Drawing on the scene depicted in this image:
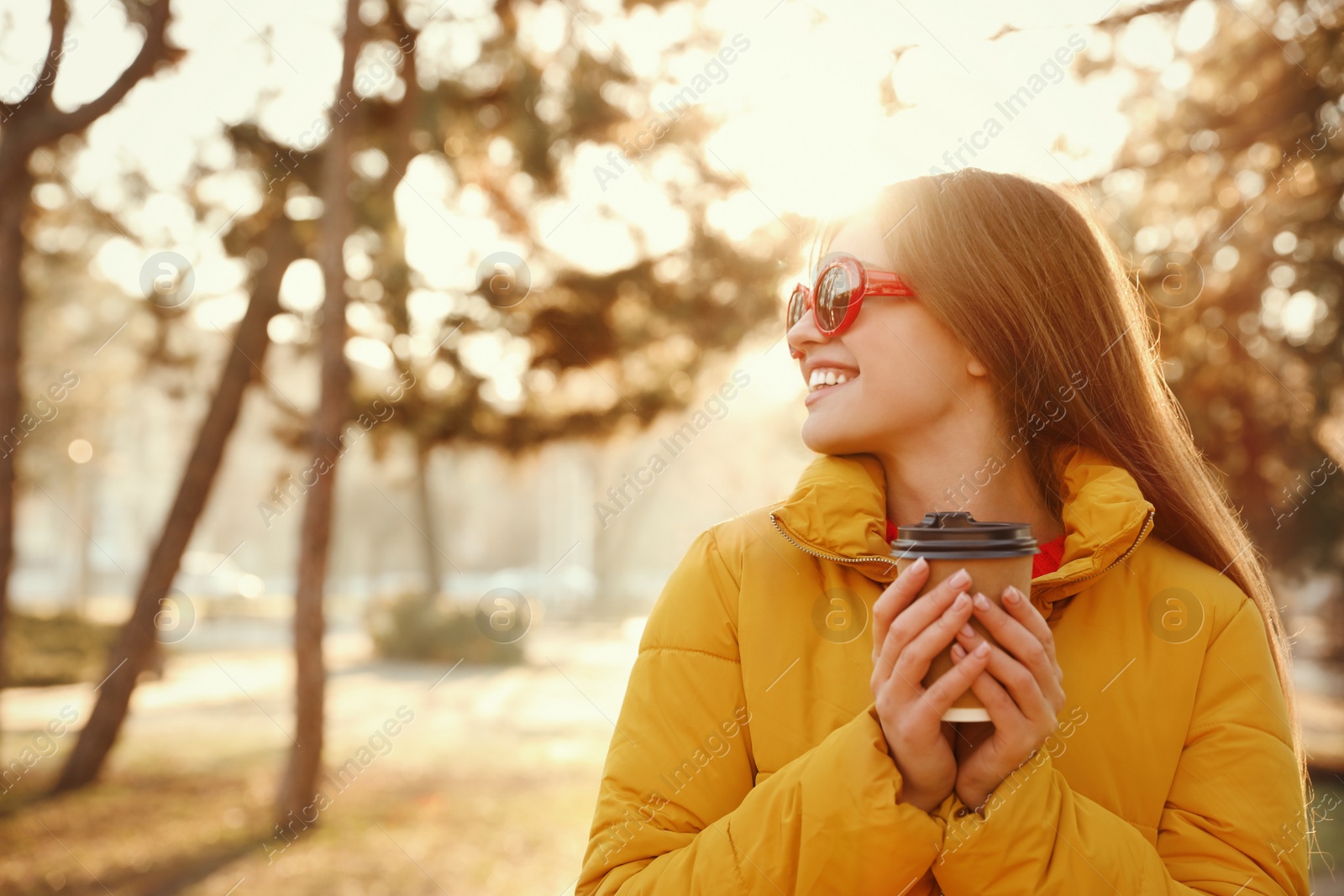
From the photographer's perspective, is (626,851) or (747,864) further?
(626,851)

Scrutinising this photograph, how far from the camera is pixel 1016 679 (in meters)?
1.34

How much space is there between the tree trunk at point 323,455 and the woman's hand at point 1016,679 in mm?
6749

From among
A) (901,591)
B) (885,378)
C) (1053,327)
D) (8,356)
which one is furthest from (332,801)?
(901,591)

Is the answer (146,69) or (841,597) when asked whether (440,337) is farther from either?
(841,597)

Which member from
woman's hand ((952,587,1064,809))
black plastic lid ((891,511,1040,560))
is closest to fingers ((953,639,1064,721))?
woman's hand ((952,587,1064,809))

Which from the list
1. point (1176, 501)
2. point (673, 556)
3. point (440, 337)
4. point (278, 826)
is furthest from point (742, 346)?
point (673, 556)

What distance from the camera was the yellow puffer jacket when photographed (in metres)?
1.45

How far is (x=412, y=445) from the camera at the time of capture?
8656mm

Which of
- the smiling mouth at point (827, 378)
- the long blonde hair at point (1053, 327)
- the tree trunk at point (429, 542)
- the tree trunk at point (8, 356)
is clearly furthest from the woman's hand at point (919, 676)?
the tree trunk at point (429, 542)

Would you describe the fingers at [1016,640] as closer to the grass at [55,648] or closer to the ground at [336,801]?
the ground at [336,801]

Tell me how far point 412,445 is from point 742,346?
314cm

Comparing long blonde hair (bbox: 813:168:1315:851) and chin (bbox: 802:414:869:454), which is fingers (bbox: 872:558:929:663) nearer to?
chin (bbox: 802:414:869:454)

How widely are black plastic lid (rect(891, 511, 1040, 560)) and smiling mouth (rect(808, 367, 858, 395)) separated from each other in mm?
513

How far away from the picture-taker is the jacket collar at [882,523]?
169 centimetres
